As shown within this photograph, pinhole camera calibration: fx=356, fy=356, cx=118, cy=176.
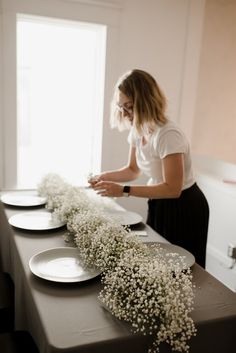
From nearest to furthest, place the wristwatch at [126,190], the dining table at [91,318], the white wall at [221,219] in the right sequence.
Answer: the dining table at [91,318]
the wristwatch at [126,190]
the white wall at [221,219]

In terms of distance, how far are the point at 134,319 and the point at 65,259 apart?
18.5 inches

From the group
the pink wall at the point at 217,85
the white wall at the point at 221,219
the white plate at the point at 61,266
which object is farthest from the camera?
the pink wall at the point at 217,85

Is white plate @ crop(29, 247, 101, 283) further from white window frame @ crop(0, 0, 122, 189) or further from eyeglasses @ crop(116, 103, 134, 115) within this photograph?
white window frame @ crop(0, 0, 122, 189)

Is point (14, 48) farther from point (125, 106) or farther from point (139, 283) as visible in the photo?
point (139, 283)

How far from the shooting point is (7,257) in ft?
6.61

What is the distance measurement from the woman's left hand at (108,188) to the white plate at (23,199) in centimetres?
47

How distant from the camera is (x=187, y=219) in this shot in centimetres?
201

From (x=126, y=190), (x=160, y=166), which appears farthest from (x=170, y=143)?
(x=126, y=190)

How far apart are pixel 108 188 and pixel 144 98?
495mm

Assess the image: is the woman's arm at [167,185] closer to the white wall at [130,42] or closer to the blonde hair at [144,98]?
the blonde hair at [144,98]

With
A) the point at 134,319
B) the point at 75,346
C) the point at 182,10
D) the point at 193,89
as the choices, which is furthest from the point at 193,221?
the point at 182,10

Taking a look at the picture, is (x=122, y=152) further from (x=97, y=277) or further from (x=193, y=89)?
(x=97, y=277)

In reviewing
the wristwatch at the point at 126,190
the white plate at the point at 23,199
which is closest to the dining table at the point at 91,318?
the wristwatch at the point at 126,190

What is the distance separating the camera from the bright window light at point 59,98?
114 inches
